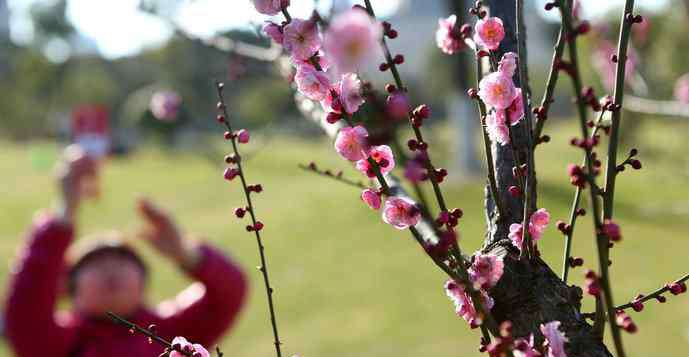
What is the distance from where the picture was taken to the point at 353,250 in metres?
6.80

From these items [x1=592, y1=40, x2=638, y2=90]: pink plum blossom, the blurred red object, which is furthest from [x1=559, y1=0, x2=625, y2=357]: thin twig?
the blurred red object

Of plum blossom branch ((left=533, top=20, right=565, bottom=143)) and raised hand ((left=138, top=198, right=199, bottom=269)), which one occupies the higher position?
raised hand ((left=138, top=198, right=199, bottom=269))

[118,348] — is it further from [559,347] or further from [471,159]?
[471,159]

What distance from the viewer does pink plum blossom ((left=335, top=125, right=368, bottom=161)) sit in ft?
2.01

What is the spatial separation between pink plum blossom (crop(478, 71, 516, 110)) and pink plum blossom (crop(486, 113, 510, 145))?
3 cm

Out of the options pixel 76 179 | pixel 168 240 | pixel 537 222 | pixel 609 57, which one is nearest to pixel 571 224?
pixel 537 222

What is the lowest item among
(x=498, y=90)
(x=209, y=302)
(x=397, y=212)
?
(x=397, y=212)

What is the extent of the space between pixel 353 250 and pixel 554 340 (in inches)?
245

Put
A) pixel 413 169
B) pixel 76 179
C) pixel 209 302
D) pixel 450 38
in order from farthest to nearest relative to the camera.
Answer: pixel 76 179 < pixel 209 302 < pixel 450 38 < pixel 413 169

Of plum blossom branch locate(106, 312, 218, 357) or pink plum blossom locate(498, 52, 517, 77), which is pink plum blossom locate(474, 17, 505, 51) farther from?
plum blossom branch locate(106, 312, 218, 357)

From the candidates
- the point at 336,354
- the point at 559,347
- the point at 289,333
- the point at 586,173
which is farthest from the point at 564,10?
the point at 289,333

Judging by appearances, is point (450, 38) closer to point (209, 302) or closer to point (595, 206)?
point (595, 206)

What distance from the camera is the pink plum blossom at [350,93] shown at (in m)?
0.60

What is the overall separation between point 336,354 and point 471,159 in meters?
4.59
